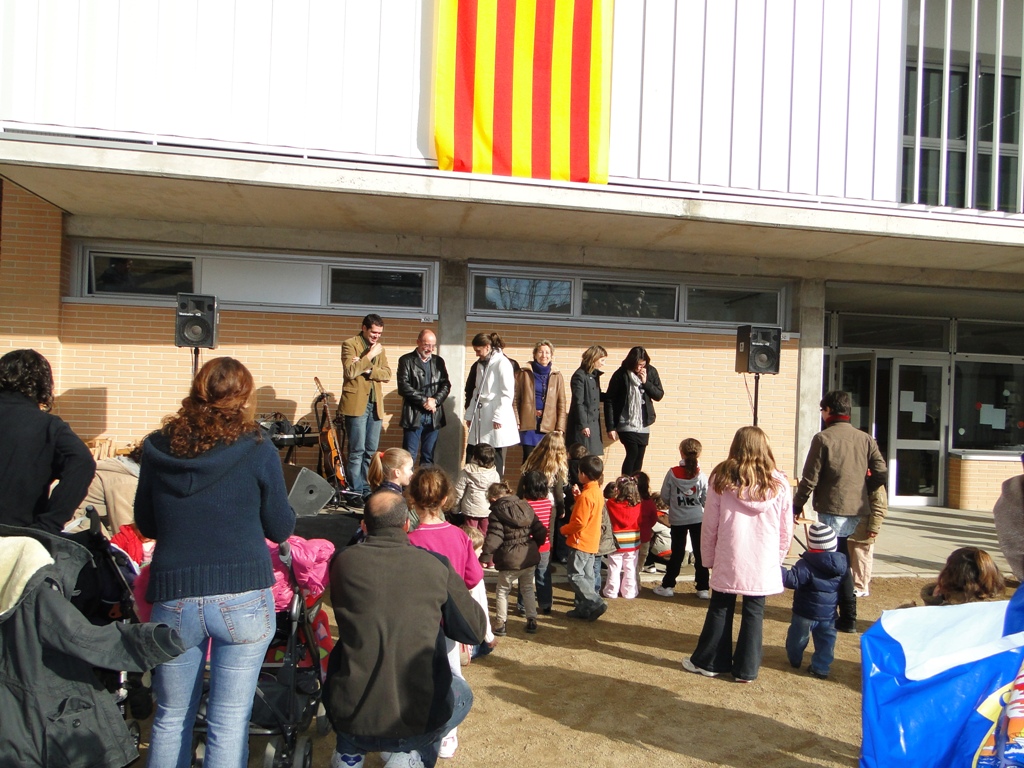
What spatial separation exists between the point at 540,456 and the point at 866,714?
3899 mm

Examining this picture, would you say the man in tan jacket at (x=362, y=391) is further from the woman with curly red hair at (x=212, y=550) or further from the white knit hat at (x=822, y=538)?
the woman with curly red hair at (x=212, y=550)

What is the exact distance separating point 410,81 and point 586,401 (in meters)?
3.64

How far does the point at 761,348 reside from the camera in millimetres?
7742

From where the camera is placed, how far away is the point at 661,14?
7523 mm

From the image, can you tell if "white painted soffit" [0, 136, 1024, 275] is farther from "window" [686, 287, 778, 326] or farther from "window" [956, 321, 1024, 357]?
"window" [956, 321, 1024, 357]

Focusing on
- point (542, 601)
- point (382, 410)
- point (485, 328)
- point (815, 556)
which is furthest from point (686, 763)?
point (485, 328)

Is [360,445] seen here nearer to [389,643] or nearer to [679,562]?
[679,562]

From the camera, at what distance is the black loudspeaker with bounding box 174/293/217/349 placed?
282 inches

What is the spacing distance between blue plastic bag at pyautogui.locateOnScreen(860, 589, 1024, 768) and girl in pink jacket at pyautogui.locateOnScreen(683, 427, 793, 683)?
164cm

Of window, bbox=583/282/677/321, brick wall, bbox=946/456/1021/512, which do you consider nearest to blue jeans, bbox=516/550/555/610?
window, bbox=583/282/677/321

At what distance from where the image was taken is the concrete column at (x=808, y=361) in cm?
A: 965

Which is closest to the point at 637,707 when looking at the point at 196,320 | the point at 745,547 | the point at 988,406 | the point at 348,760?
the point at 745,547

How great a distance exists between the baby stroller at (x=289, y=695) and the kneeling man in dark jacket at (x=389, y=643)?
35cm

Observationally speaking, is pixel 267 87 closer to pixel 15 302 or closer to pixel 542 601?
pixel 15 302
